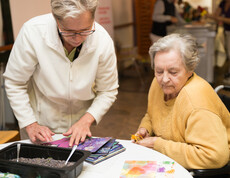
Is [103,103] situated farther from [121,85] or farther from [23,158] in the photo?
[121,85]

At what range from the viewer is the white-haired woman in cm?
189

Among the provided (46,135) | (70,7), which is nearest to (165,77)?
(70,7)

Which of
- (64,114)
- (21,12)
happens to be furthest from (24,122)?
(21,12)

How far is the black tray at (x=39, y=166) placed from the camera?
1373 mm

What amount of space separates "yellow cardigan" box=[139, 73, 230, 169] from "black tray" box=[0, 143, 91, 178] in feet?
1.70

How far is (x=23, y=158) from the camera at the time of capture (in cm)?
164

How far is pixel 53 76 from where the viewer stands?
75.7 inches

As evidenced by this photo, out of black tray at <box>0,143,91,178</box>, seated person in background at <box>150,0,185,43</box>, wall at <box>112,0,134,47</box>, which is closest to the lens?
black tray at <box>0,143,91,178</box>

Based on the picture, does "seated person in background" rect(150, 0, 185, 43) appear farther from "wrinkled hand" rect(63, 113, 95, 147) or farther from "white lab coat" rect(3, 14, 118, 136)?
"wrinkled hand" rect(63, 113, 95, 147)

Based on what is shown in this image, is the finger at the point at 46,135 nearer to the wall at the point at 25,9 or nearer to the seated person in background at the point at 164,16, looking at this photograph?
the wall at the point at 25,9

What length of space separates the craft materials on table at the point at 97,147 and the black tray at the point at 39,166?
0.13 m

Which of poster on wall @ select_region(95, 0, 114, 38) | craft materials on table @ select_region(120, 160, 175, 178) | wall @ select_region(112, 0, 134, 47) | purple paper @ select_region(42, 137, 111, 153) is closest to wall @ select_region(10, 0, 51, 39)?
poster on wall @ select_region(95, 0, 114, 38)

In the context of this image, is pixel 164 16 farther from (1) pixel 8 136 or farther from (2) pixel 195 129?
(2) pixel 195 129

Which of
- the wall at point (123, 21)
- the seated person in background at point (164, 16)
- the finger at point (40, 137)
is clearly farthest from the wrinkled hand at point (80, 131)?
the wall at point (123, 21)
